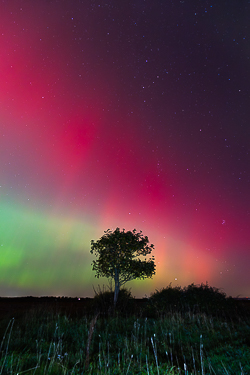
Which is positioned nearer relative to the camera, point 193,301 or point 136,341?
point 136,341

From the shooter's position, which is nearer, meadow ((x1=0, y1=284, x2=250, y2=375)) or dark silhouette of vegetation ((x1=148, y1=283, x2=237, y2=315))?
meadow ((x1=0, y1=284, x2=250, y2=375))

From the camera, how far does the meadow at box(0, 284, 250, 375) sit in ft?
22.3

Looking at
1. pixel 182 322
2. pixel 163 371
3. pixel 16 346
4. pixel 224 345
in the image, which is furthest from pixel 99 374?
pixel 182 322

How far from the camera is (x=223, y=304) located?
744 inches

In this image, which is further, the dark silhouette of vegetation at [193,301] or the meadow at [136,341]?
the dark silhouette of vegetation at [193,301]

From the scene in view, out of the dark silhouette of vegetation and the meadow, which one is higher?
the dark silhouette of vegetation

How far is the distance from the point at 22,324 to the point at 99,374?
9.58 m

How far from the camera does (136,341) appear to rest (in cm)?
984

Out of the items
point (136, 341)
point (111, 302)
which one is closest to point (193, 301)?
point (111, 302)

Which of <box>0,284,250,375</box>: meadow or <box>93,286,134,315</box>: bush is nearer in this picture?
<box>0,284,250,375</box>: meadow

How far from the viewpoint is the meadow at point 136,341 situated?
6.80 meters

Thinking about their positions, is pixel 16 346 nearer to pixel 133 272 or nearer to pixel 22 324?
pixel 22 324

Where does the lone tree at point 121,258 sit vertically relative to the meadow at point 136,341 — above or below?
above

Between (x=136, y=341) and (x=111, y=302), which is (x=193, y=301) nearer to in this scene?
(x=111, y=302)
